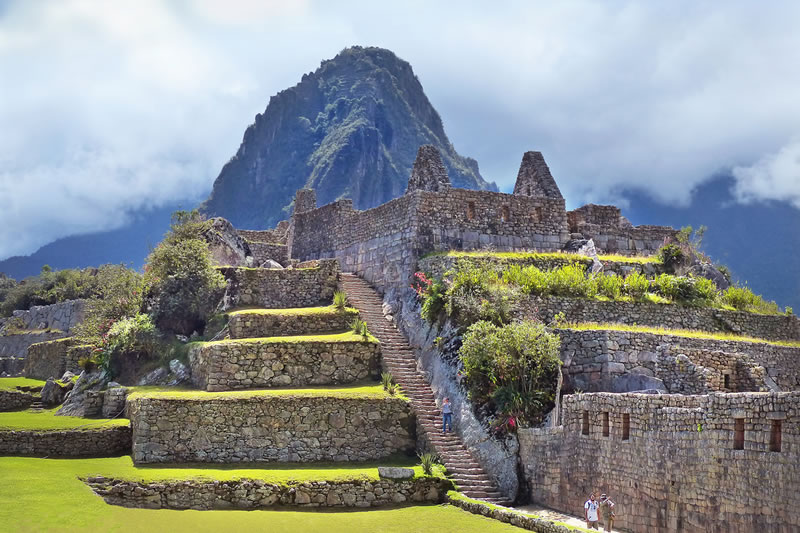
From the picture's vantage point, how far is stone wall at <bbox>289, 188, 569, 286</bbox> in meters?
32.7

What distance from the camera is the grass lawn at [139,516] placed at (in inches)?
726

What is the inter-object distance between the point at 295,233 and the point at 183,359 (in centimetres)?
1246

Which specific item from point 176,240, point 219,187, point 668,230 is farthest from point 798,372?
point 219,187

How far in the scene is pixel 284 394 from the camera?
25.6 metres

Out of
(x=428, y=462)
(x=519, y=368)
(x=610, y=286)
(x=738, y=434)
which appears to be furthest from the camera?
(x=610, y=286)

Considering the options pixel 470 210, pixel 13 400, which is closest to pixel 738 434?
pixel 470 210

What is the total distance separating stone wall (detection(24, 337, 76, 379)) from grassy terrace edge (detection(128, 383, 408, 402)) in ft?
46.2

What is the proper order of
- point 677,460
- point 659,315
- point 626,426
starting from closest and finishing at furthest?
point 677,460 < point 626,426 < point 659,315

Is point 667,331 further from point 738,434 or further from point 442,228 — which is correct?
point 442,228

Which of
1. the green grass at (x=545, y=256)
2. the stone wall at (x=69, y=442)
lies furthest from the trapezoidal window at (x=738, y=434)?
the stone wall at (x=69, y=442)

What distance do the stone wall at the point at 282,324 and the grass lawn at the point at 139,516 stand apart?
27.3 ft

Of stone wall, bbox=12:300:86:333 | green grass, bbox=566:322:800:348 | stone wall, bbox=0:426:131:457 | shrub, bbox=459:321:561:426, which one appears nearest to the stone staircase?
shrub, bbox=459:321:561:426

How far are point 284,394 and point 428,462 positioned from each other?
5.06 meters

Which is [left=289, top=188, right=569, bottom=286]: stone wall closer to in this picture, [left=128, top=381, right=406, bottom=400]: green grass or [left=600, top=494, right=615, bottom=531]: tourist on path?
[left=128, top=381, right=406, bottom=400]: green grass
